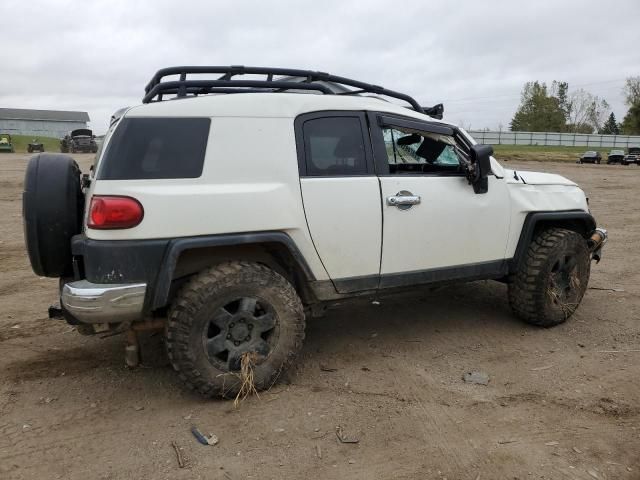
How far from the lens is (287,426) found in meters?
3.12

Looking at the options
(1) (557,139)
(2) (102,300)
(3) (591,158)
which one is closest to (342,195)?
(2) (102,300)

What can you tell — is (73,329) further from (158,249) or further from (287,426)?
→ (287,426)

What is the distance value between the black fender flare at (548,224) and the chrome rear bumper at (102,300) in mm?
3048

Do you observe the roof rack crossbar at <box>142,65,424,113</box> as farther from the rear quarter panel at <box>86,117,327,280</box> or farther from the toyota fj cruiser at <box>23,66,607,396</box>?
the rear quarter panel at <box>86,117,327,280</box>

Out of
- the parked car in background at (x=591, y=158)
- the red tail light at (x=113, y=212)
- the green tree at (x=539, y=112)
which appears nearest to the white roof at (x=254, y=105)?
the red tail light at (x=113, y=212)

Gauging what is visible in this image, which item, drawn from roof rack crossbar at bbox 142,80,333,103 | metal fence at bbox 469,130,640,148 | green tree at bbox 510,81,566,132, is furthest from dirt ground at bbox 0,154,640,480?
green tree at bbox 510,81,566,132

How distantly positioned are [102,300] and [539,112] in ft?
266

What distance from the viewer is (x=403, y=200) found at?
373 cm

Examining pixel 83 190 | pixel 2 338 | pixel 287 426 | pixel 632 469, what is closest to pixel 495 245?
pixel 632 469

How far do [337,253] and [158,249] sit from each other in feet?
3.91

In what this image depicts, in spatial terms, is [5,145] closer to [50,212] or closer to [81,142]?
[81,142]

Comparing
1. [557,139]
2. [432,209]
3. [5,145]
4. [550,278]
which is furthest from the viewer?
[557,139]

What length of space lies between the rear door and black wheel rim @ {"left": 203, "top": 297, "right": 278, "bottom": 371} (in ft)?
1.81

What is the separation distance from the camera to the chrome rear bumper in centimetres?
297
